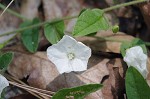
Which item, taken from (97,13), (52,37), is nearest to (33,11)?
(52,37)

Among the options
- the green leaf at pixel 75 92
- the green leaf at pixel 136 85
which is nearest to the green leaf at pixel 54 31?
the green leaf at pixel 75 92

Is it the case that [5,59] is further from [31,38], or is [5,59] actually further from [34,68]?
[31,38]

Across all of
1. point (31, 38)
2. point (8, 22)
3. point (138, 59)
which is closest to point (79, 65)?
point (138, 59)

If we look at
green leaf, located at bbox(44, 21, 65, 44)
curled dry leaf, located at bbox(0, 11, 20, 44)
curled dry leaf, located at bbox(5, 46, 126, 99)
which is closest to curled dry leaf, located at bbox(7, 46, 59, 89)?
curled dry leaf, located at bbox(5, 46, 126, 99)

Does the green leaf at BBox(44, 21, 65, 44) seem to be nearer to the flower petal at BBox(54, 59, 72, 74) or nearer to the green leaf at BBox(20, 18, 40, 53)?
the green leaf at BBox(20, 18, 40, 53)

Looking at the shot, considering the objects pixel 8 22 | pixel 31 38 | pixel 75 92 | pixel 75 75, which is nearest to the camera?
pixel 75 92

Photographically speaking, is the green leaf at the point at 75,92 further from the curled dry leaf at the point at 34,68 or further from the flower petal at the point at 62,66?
the curled dry leaf at the point at 34,68

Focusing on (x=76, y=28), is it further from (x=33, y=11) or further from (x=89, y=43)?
(x=33, y=11)
